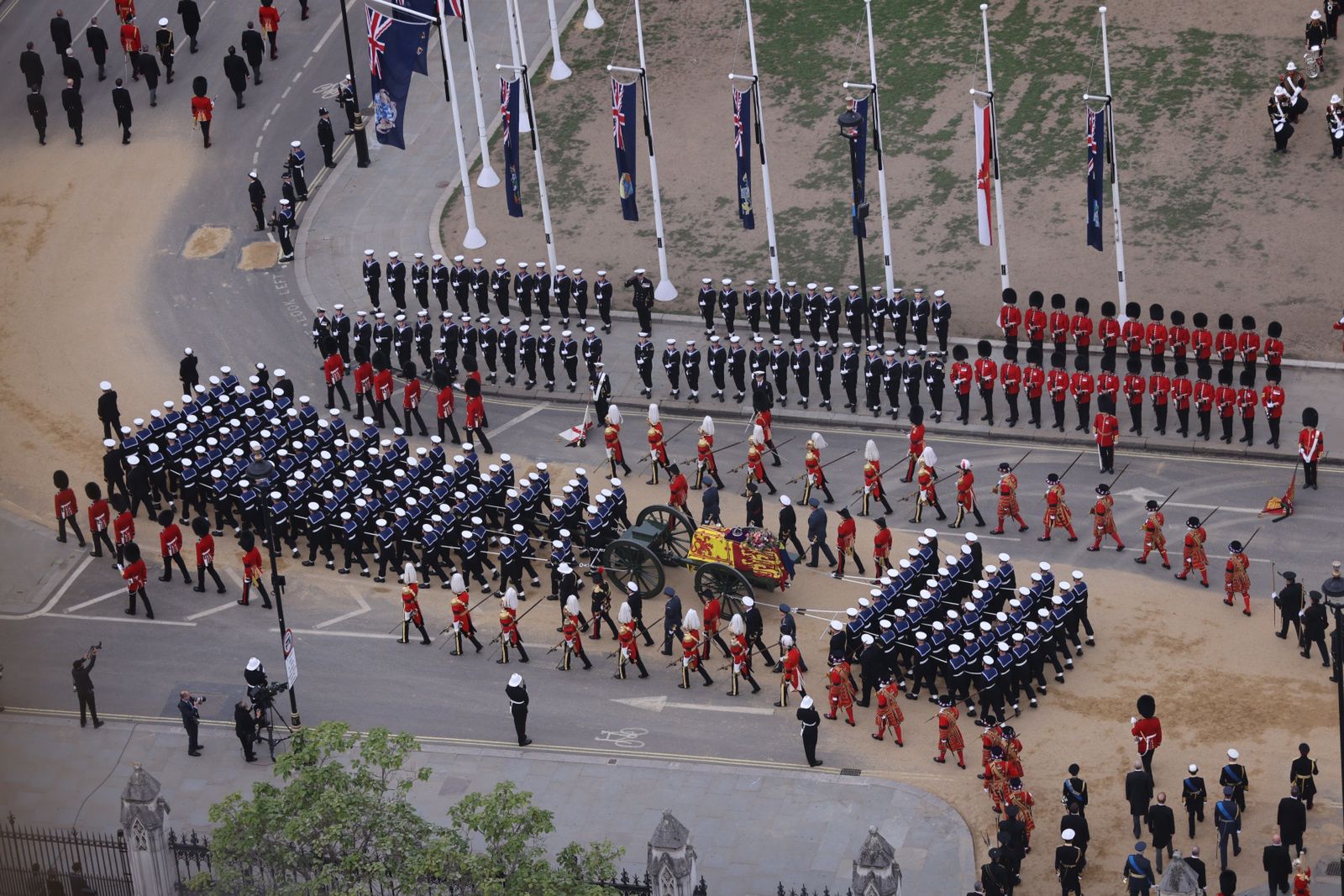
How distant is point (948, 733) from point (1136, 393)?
11.6 metres

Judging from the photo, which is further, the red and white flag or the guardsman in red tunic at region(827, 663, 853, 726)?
the red and white flag

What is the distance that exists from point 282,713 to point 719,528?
28.7 feet

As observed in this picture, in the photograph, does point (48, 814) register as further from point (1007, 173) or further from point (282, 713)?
point (1007, 173)

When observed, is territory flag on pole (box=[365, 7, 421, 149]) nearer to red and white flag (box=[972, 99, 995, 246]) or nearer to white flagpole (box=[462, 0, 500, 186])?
white flagpole (box=[462, 0, 500, 186])

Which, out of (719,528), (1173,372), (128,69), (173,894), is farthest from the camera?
(128,69)

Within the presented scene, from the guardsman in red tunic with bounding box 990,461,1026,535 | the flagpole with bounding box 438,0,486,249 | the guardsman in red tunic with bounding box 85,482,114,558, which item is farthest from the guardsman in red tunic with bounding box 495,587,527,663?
the flagpole with bounding box 438,0,486,249

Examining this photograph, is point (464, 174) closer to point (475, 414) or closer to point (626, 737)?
point (475, 414)

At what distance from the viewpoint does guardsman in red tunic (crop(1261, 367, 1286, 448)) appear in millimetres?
51062

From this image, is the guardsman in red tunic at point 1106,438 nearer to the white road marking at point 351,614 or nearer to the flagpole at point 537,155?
the flagpole at point 537,155

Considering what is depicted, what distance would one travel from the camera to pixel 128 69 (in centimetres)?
6919

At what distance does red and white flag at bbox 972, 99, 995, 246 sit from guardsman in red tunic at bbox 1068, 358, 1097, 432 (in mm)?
4074

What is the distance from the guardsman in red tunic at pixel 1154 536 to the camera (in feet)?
157

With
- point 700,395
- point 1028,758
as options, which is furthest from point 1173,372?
point 1028,758

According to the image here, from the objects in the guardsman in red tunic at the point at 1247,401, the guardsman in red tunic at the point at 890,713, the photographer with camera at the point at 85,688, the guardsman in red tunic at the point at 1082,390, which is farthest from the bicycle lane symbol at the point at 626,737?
the guardsman in red tunic at the point at 1247,401
